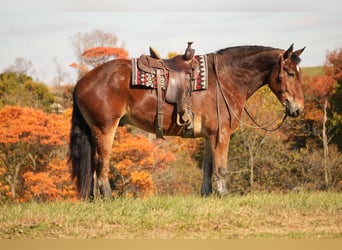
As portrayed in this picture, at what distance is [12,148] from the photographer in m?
22.4

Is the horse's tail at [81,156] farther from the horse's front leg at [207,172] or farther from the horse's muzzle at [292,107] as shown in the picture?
the horse's muzzle at [292,107]

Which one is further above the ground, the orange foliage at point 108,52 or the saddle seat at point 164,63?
the orange foliage at point 108,52

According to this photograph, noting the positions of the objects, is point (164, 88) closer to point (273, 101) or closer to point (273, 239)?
point (273, 239)

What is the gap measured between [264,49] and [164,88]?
1548 millimetres

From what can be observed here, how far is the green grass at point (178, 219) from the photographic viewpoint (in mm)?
5281

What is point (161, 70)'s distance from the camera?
704 cm

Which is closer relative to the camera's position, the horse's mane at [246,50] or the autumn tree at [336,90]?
the horse's mane at [246,50]

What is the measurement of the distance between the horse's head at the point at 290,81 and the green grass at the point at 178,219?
132 cm

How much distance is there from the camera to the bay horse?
699 centimetres

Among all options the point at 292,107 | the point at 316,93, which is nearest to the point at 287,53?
the point at 292,107

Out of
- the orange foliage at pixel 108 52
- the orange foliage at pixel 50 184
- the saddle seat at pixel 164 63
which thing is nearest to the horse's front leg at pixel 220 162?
the saddle seat at pixel 164 63

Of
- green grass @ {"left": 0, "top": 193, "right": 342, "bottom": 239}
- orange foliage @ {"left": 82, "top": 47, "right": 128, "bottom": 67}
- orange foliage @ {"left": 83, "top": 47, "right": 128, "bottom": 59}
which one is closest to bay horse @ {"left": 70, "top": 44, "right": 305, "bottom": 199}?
green grass @ {"left": 0, "top": 193, "right": 342, "bottom": 239}

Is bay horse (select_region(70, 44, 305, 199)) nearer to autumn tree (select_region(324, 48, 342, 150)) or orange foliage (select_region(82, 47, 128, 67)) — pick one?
orange foliage (select_region(82, 47, 128, 67))

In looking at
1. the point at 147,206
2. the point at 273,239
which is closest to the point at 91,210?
the point at 147,206
